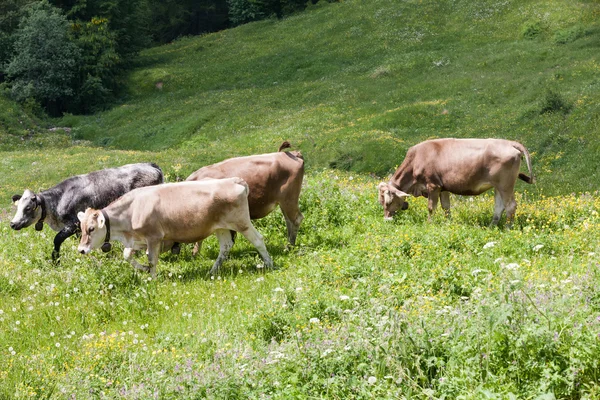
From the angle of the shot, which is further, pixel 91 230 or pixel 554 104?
pixel 554 104

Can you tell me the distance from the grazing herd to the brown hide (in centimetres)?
2

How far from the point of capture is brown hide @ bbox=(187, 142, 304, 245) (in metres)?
14.1

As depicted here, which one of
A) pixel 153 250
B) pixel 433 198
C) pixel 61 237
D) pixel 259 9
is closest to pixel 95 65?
pixel 259 9

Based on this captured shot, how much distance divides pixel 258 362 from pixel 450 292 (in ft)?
11.3

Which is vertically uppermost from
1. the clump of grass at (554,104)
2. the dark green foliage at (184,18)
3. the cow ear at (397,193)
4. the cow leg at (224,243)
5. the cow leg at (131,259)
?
the cow leg at (131,259)

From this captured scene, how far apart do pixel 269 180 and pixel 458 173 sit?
180 inches

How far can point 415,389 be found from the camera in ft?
20.3

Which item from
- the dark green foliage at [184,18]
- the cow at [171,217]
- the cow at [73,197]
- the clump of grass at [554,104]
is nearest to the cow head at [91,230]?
the cow at [171,217]

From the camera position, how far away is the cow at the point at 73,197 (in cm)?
1451

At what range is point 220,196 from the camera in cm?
1257

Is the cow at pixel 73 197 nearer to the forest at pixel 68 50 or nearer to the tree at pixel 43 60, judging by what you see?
the forest at pixel 68 50

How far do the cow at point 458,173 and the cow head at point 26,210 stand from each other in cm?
→ 803

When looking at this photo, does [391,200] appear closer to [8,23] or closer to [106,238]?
[106,238]

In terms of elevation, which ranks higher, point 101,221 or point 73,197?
point 101,221
